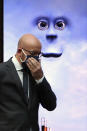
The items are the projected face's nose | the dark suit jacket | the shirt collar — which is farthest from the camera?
the projected face's nose

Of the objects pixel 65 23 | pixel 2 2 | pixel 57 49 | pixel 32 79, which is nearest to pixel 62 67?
pixel 57 49

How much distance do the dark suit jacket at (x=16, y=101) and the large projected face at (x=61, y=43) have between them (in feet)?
7.91

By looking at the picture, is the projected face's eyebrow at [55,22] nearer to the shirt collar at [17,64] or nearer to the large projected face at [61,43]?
the large projected face at [61,43]

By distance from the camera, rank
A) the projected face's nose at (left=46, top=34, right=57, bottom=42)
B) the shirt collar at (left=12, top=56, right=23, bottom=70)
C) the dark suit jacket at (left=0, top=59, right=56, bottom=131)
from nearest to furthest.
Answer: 1. the dark suit jacket at (left=0, top=59, right=56, bottom=131)
2. the shirt collar at (left=12, top=56, right=23, bottom=70)
3. the projected face's nose at (left=46, top=34, right=57, bottom=42)

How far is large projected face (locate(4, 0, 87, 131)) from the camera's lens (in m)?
4.94

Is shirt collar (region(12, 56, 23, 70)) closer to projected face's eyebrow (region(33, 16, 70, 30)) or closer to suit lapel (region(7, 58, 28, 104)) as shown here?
suit lapel (region(7, 58, 28, 104))

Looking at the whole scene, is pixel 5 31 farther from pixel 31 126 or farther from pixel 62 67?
pixel 31 126

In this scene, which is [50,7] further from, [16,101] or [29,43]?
[16,101]

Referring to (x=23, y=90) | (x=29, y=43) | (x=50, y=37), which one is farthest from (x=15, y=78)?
(x=50, y=37)

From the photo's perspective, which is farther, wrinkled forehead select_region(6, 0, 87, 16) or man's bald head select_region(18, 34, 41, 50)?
wrinkled forehead select_region(6, 0, 87, 16)

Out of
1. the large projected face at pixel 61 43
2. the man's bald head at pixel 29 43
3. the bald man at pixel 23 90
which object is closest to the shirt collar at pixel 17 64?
the bald man at pixel 23 90

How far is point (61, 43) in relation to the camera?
495 cm

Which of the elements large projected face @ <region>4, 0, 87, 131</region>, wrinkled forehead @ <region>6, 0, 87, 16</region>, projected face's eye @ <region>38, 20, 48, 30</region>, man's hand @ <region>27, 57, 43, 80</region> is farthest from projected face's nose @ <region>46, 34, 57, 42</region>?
man's hand @ <region>27, 57, 43, 80</region>

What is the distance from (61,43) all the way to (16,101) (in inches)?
102
